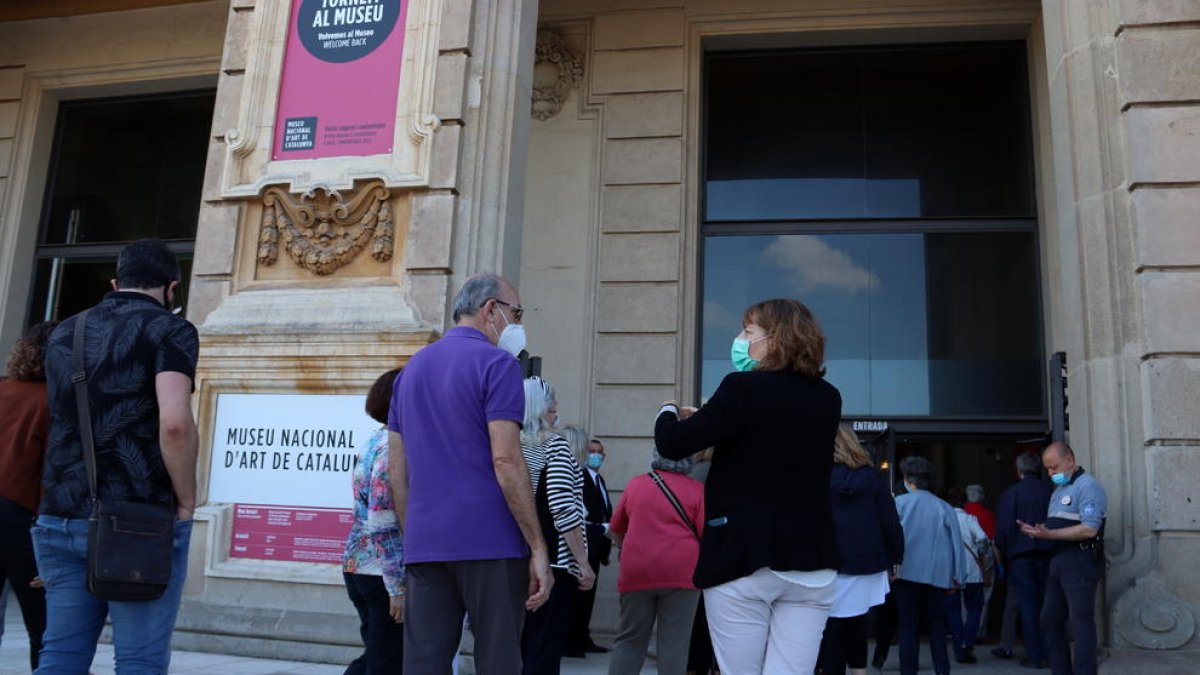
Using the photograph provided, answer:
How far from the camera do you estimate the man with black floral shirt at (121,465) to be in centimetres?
336

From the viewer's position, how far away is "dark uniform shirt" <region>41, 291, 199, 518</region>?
340 cm

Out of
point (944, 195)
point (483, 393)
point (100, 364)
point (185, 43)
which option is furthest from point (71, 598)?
point (185, 43)

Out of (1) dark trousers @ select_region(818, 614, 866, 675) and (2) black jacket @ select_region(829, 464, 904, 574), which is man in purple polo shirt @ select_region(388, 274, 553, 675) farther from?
(1) dark trousers @ select_region(818, 614, 866, 675)

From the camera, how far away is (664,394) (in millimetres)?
10594

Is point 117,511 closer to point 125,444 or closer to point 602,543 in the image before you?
point 125,444

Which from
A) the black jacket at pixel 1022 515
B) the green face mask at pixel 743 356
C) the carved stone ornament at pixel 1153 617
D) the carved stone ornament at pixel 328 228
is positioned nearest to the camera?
the green face mask at pixel 743 356

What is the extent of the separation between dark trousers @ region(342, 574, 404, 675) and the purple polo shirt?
1.07m

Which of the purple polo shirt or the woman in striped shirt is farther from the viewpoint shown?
the woman in striped shirt

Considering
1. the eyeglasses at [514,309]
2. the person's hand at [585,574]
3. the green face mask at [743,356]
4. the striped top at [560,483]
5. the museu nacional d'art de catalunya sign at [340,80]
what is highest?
the museu nacional d'art de catalunya sign at [340,80]

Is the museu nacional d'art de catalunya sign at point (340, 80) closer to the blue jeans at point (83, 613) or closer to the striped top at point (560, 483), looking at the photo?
the striped top at point (560, 483)

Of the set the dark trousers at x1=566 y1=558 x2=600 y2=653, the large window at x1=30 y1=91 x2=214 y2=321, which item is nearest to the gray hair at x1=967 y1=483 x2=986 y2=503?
the dark trousers at x1=566 y1=558 x2=600 y2=653

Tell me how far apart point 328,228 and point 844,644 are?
4891 mm

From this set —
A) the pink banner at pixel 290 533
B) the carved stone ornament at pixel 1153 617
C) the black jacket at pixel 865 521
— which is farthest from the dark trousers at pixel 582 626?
the carved stone ornament at pixel 1153 617

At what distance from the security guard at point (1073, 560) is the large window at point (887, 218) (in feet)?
11.9
